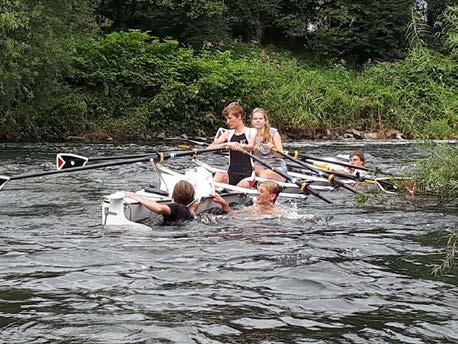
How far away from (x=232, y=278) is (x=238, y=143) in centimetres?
492

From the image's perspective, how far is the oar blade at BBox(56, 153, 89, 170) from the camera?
1020 cm

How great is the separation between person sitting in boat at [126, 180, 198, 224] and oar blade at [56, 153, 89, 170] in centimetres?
164

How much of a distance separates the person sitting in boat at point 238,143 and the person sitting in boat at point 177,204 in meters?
1.96

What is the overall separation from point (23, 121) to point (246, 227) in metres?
16.2

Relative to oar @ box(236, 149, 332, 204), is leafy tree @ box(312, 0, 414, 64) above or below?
above

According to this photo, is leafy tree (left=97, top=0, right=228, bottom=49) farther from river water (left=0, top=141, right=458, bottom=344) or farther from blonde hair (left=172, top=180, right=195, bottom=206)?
blonde hair (left=172, top=180, right=195, bottom=206)

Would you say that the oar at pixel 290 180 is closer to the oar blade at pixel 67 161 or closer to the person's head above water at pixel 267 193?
the person's head above water at pixel 267 193

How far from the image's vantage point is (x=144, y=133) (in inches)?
1029

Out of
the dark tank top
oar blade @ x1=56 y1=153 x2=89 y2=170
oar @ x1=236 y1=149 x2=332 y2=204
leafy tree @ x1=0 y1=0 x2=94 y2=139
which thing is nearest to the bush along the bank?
leafy tree @ x1=0 y1=0 x2=94 y2=139

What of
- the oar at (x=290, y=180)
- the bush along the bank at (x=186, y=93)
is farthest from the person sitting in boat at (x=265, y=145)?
the bush along the bank at (x=186, y=93)

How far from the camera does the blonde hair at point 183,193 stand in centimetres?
901

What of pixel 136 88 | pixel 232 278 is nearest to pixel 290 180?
pixel 232 278

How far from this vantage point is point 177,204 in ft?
29.7

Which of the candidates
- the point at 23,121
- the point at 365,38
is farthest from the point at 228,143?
the point at 365,38
